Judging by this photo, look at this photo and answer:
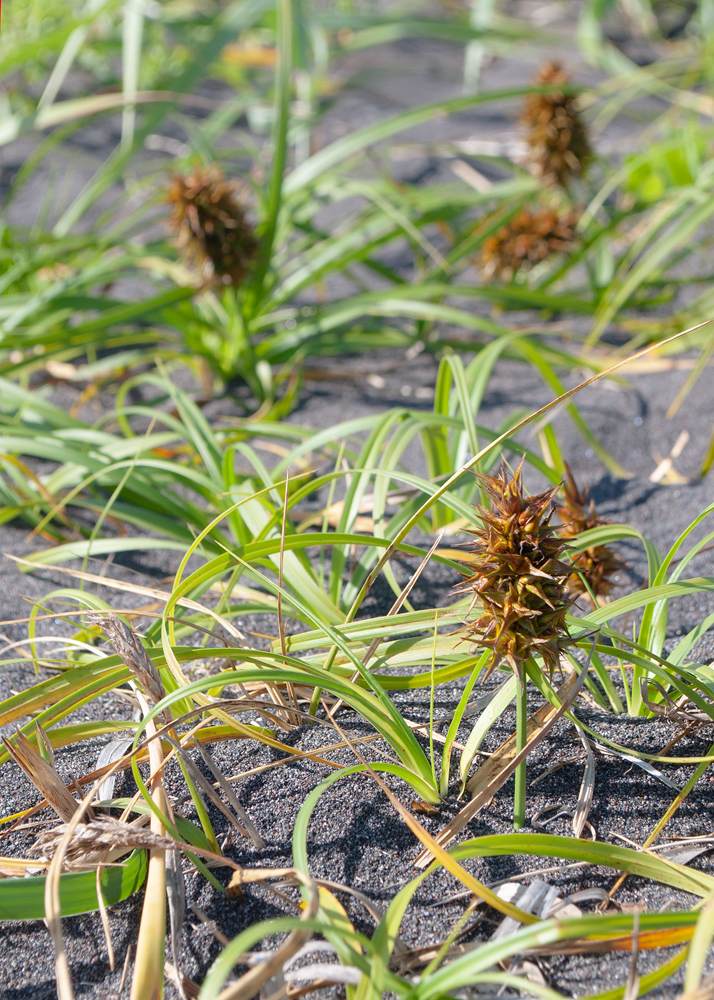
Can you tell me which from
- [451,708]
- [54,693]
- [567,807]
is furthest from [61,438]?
[567,807]

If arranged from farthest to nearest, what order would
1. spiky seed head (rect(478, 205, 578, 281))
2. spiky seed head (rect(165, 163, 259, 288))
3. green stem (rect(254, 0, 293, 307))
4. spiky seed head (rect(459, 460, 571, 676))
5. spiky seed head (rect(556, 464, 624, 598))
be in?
spiky seed head (rect(478, 205, 578, 281)) < green stem (rect(254, 0, 293, 307)) < spiky seed head (rect(165, 163, 259, 288)) < spiky seed head (rect(556, 464, 624, 598)) < spiky seed head (rect(459, 460, 571, 676))

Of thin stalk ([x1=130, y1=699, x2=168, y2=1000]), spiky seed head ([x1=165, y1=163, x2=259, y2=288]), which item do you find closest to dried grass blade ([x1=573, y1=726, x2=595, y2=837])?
thin stalk ([x1=130, y1=699, x2=168, y2=1000])

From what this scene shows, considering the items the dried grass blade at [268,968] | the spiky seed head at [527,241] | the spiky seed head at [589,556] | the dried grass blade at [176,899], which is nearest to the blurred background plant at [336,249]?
the spiky seed head at [527,241]

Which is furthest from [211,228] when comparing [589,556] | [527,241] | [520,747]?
[520,747]

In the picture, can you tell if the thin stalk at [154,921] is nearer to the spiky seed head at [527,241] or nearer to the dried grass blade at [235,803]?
the dried grass blade at [235,803]

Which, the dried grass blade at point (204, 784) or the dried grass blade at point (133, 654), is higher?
the dried grass blade at point (133, 654)

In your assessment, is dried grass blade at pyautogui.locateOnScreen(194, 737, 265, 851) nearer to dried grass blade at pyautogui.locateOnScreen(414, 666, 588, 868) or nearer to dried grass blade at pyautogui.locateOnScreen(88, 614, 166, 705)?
dried grass blade at pyautogui.locateOnScreen(88, 614, 166, 705)
